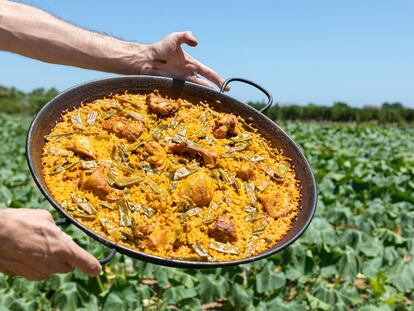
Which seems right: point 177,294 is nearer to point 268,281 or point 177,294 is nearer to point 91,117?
point 268,281

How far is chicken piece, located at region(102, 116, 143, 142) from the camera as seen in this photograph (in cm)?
279

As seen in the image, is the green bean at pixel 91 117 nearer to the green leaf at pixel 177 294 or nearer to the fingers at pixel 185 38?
the fingers at pixel 185 38

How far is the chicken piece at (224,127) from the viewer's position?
9.68 feet

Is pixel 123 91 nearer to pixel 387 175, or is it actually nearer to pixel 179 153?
pixel 179 153

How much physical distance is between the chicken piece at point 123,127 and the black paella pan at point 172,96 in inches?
7.6

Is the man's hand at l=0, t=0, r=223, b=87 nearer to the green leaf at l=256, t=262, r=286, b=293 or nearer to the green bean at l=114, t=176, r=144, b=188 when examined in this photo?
the green bean at l=114, t=176, r=144, b=188

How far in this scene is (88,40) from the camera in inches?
132

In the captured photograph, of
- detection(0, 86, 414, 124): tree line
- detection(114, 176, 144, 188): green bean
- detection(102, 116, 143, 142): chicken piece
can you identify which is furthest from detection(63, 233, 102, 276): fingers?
detection(0, 86, 414, 124): tree line

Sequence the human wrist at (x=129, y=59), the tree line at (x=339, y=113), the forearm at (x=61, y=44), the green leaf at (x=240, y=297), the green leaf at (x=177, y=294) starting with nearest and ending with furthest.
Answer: the forearm at (x=61, y=44) → the human wrist at (x=129, y=59) → the green leaf at (x=177, y=294) → the green leaf at (x=240, y=297) → the tree line at (x=339, y=113)

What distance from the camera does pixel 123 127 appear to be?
2797mm

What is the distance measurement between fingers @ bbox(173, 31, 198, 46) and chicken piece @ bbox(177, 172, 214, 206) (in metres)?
1.02

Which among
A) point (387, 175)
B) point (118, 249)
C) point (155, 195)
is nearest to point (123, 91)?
point (155, 195)

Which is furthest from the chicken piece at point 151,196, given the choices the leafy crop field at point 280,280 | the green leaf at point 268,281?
the green leaf at point 268,281

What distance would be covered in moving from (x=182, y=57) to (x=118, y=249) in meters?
1.50
